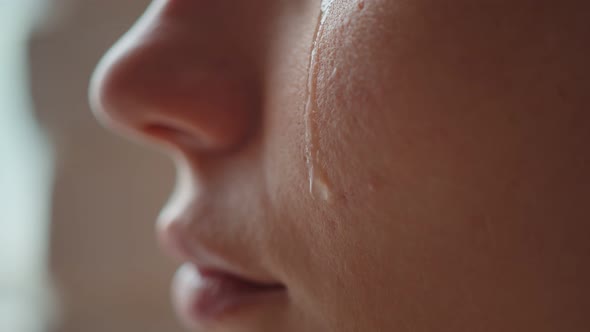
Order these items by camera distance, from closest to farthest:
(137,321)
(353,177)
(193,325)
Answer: (353,177) < (193,325) < (137,321)

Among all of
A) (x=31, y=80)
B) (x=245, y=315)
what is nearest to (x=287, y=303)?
(x=245, y=315)

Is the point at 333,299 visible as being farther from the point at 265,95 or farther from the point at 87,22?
the point at 87,22

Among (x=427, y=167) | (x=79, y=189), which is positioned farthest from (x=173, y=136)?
(x=79, y=189)

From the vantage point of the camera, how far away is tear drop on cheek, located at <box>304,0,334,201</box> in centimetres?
19

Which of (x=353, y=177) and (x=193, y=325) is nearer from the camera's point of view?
(x=353, y=177)

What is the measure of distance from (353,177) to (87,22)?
71 centimetres

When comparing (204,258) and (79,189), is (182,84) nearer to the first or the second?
(204,258)

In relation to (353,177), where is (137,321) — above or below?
below

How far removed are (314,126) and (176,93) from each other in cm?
9

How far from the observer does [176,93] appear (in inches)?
9.7

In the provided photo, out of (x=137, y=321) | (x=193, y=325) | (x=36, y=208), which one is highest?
(x=193, y=325)

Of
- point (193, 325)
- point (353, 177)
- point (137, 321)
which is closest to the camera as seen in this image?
point (353, 177)

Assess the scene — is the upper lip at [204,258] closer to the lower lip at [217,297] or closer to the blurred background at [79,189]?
the lower lip at [217,297]

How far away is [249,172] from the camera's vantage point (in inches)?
9.2
